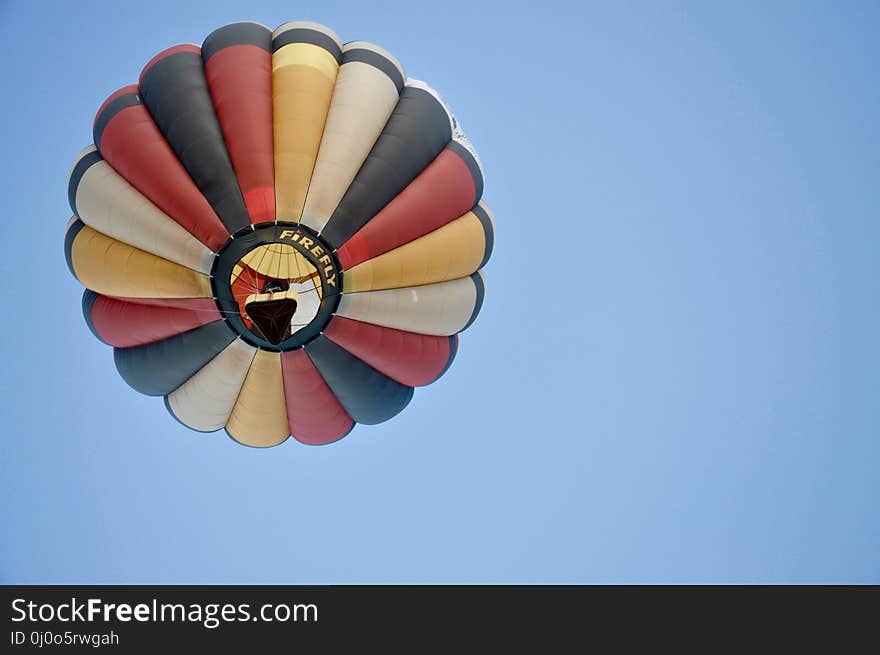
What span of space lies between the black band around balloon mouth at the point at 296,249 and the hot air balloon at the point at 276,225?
16 mm

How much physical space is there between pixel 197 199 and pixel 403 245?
2.32 m

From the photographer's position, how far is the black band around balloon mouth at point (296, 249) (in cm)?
962

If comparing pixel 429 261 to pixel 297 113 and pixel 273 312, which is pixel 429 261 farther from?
pixel 297 113

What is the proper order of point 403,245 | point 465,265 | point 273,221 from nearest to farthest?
point 273,221 → point 403,245 → point 465,265

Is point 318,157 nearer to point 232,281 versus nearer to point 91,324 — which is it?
point 232,281

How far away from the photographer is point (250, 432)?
38.0 feet

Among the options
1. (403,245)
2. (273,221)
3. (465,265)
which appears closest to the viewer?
(273,221)

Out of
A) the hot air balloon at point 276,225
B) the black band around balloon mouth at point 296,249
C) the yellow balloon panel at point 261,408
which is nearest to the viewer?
the black band around balloon mouth at point 296,249

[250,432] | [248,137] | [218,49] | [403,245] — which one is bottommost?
[250,432]

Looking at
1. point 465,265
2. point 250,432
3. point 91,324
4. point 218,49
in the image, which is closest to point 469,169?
point 465,265

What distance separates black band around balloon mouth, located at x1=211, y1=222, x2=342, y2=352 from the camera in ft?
31.6

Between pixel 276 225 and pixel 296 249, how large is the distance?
331 mm

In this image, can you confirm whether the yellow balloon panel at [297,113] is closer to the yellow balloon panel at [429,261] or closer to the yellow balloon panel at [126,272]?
the yellow balloon panel at [429,261]

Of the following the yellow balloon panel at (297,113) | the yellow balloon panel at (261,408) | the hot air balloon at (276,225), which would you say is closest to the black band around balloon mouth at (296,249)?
the hot air balloon at (276,225)
